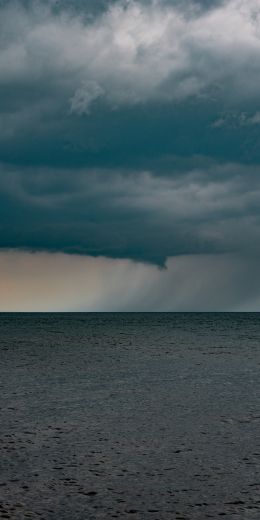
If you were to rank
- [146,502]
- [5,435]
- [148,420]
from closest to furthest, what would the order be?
[146,502] < [5,435] < [148,420]

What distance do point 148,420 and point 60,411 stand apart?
11.2ft

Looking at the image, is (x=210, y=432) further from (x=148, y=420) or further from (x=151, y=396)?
(x=151, y=396)

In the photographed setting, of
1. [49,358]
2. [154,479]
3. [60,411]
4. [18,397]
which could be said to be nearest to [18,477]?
[154,479]

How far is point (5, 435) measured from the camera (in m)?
14.9

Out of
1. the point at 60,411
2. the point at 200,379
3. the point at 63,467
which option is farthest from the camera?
the point at 200,379

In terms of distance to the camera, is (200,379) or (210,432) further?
(200,379)

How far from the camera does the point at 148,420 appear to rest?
56.0ft

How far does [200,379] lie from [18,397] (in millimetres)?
10527

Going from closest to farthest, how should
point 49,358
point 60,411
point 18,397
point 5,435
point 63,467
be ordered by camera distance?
point 63,467 < point 5,435 < point 60,411 < point 18,397 < point 49,358

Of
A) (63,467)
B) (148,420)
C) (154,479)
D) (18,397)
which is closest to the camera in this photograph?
(154,479)

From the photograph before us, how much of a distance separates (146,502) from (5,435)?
22.1 ft

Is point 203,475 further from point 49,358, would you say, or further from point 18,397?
point 49,358

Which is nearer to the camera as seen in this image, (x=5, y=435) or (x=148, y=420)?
(x=5, y=435)

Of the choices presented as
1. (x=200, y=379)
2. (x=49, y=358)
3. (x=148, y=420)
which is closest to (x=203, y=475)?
(x=148, y=420)
